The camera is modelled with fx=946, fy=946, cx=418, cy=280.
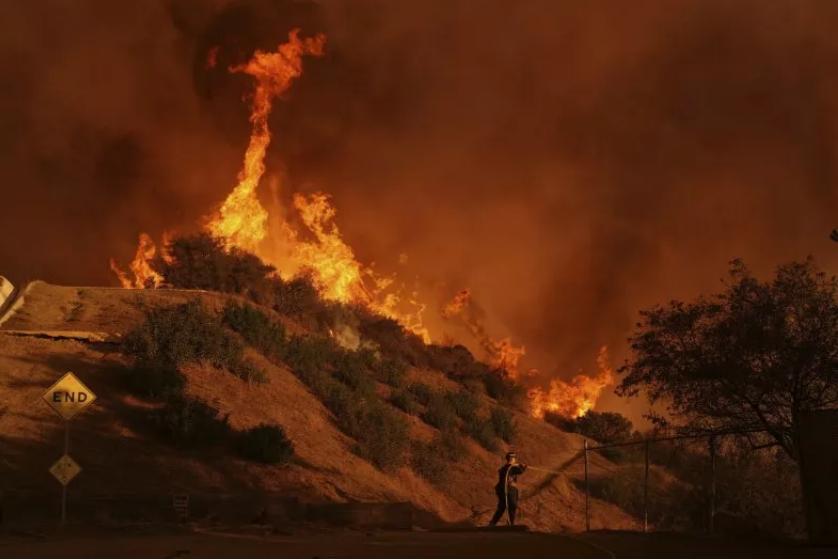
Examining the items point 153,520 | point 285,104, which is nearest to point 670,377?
point 153,520

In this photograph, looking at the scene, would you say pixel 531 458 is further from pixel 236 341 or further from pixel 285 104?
pixel 285 104

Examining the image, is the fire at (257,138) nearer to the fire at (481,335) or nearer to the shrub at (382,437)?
the fire at (481,335)

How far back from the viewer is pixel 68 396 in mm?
19297

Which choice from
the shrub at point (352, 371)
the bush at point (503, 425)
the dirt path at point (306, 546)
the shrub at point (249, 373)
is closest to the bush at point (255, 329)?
the shrub at point (352, 371)

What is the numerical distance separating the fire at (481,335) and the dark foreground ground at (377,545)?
3858cm

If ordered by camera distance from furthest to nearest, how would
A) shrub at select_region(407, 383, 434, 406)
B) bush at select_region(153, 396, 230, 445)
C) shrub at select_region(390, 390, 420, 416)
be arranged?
shrub at select_region(407, 383, 434, 406)
shrub at select_region(390, 390, 420, 416)
bush at select_region(153, 396, 230, 445)

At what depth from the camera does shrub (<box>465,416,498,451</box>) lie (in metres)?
38.1

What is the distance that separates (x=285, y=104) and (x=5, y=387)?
40.0 meters

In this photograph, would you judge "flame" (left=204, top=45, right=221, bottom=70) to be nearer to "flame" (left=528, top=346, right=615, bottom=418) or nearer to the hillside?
the hillside

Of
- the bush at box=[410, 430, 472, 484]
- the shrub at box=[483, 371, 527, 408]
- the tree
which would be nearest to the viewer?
the tree

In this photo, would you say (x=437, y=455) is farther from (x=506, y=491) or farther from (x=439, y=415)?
(x=506, y=491)

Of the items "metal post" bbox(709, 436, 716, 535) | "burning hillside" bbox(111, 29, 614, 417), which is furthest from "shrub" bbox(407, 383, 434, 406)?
"metal post" bbox(709, 436, 716, 535)

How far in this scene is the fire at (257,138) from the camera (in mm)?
54125

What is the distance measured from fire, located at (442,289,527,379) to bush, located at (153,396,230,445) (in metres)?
31.9
